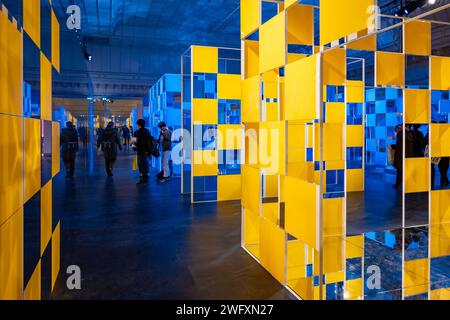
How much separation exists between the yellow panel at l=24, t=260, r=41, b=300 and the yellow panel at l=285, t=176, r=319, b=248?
188 centimetres

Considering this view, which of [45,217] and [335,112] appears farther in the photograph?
[335,112]

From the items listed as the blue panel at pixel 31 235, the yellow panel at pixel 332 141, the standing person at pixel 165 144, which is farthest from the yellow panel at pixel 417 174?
the standing person at pixel 165 144

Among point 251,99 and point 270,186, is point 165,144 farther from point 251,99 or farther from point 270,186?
point 251,99

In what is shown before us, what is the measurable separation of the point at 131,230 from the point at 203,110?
→ 9.03ft

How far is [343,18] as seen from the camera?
2.51 metres

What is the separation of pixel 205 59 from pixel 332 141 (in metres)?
2.66

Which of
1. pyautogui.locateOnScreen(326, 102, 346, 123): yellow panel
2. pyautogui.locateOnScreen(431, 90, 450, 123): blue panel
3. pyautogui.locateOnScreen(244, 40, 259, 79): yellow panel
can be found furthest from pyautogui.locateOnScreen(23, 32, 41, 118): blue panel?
pyautogui.locateOnScreen(431, 90, 450, 123): blue panel

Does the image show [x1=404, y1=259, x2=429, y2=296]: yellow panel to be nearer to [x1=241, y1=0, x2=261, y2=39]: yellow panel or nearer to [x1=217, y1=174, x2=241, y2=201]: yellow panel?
[x1=241, y1=0, x2=261, y2=39]: yellow panel

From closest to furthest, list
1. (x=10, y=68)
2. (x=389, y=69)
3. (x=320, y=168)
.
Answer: (x=10, y=68)
(x=320, y=168)
(x=389, y=69)

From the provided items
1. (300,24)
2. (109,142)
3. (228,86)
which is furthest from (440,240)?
(109,142)

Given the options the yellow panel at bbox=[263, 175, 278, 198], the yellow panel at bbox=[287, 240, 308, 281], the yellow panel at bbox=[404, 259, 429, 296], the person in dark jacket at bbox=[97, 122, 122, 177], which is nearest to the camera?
the yellow panel at bbox=[404, 259, 429, 296]

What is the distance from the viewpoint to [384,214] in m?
5.88

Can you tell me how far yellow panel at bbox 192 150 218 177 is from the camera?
6.96m
